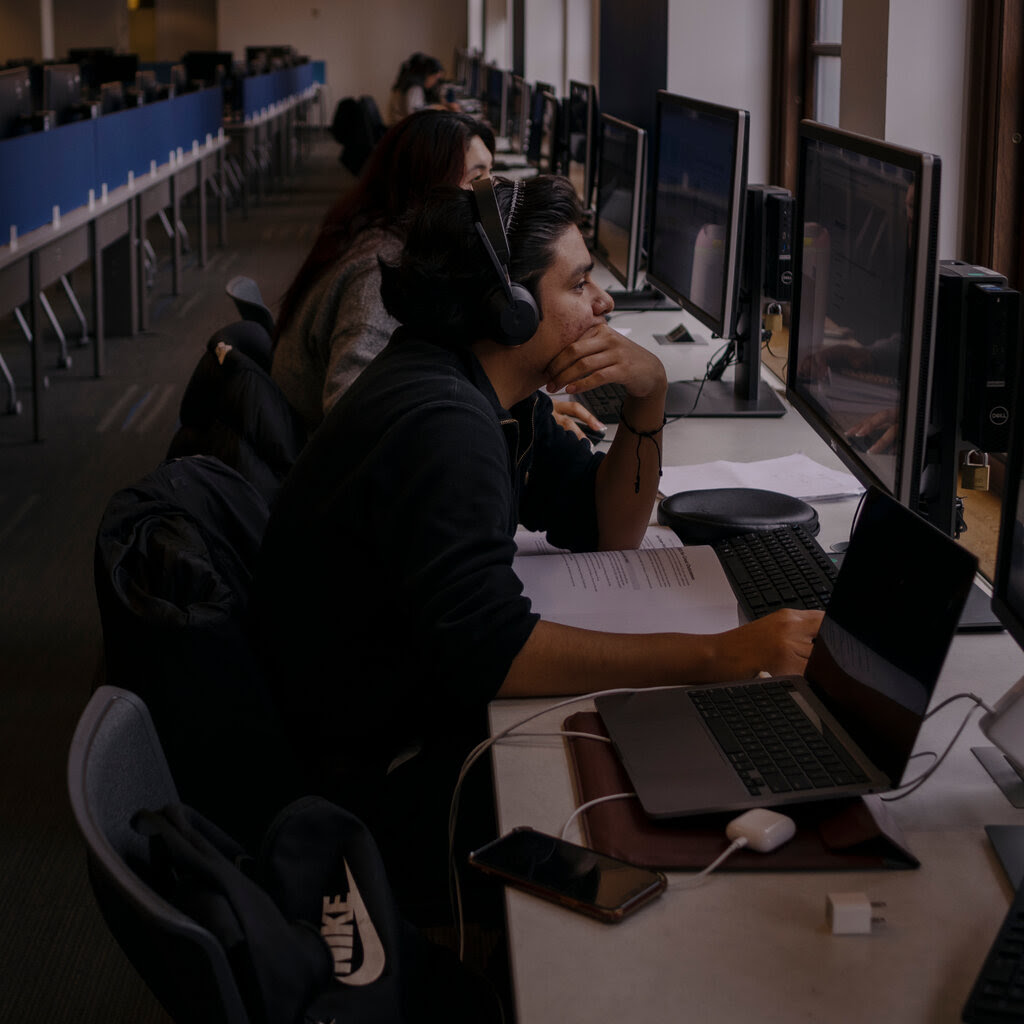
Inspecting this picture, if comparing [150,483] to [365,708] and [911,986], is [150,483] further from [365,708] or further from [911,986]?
[911,986]

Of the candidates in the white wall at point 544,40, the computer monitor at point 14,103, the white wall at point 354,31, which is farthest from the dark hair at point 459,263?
the white wall at point 354,31

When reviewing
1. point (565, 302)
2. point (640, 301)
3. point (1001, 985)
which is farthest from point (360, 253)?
point (1001, 985)

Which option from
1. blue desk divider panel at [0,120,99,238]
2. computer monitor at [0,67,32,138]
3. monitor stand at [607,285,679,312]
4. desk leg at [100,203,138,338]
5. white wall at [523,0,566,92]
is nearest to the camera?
monitor stand at [607,285,679,312]

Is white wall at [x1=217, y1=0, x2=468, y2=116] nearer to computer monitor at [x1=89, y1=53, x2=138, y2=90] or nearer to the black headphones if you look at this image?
computer monitor at [x1=89, y1=53, x2=138, y2=90]

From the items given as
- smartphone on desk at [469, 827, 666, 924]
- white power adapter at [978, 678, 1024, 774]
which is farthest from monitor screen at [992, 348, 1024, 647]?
smartphone on desk at [469, 827, 666, 924]

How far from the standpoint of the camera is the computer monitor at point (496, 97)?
8.35 metres

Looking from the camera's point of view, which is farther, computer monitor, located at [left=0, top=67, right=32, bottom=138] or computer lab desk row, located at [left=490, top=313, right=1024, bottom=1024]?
computer monitor, located at [left=0, top=67, right=32, bottom=138]

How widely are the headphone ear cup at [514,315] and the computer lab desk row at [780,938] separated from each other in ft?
1.68

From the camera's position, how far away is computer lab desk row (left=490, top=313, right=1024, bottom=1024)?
0.83 m

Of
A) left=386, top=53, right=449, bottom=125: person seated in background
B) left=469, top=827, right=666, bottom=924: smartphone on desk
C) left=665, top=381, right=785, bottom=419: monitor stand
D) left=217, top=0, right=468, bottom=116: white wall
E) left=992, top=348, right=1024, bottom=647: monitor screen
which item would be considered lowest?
left=469, top=827, right=666, bottom=924: smartphone on desk

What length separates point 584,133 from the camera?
448cm

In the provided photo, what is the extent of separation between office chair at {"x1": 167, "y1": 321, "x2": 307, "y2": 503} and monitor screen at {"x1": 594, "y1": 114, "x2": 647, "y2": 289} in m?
1.19

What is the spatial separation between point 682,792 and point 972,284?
668mm

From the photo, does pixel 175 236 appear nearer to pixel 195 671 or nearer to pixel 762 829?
pixel 195 671
